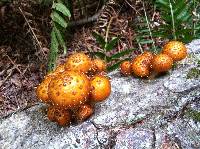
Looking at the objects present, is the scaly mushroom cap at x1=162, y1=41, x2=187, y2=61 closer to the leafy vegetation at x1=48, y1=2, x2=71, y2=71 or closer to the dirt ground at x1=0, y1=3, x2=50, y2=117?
the leafy vegetation at x1=48, y1=2, x2=71, y2=71

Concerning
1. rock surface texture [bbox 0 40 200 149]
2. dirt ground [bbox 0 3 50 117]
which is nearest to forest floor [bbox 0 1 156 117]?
dirt ground [bbox 0 3 50 117]

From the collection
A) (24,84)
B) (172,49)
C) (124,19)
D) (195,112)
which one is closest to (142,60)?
(172,49)

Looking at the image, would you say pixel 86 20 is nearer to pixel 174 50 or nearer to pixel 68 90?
pixel 174 50

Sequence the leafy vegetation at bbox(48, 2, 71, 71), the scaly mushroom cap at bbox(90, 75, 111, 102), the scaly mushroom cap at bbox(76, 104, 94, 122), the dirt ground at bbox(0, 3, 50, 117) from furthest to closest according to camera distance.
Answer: the dirt ground at bbox(0, 3, 50, 117), the leafy vegetation at bbox(48, 2, 71, 71), the scaly mushroom cap at bbox(76, 104, 94, 122), the scaly mushroom cap at bbox(90, 75, 111, 102)

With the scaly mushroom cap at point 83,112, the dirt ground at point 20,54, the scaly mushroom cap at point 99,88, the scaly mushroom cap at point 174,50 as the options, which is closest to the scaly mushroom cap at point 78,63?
the scaly mushroom cap at point 99,88

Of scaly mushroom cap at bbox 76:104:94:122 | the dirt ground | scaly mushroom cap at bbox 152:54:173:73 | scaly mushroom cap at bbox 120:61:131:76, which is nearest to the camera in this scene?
scaly mushroom cap at bbox 76:104:94:122

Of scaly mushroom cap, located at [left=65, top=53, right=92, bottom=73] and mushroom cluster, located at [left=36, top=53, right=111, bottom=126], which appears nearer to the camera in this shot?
mushroom cluster, located at [left=36, top=53, right=111, bottom=126]

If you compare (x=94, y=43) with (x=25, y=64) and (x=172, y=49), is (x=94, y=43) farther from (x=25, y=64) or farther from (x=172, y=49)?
(x=172, y=49)
